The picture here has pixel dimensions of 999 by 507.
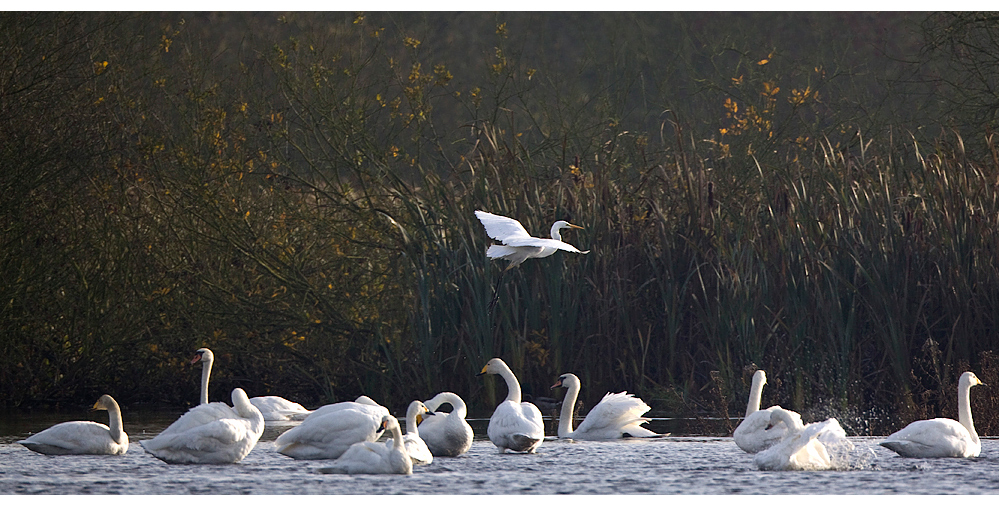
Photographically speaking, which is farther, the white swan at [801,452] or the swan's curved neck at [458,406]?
the swan's curved neck at [458,406]

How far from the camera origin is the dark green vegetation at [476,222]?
9.30m

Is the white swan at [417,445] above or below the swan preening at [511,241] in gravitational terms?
below

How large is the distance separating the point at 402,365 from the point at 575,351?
4.98 ft

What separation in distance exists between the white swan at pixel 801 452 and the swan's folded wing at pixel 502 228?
7.91 ft

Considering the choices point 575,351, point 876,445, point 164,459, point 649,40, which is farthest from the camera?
point 649,40

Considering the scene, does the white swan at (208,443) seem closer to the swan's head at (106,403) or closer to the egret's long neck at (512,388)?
the swan's head at (106,403)

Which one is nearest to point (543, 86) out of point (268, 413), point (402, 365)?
point (402, 365)

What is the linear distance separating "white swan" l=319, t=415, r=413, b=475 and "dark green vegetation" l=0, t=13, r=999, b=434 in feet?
10.7

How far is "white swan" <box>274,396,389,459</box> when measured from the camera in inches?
284

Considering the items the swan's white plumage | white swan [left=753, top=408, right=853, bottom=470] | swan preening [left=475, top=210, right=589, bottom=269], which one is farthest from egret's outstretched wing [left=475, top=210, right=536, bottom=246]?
white swan [left=753, top=408, right=853, bottom=470]

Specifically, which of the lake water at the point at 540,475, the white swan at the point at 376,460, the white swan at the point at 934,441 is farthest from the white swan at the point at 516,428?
the white swan at the point at 934,441

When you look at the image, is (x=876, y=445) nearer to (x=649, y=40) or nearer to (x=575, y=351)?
(x=575, y=351)

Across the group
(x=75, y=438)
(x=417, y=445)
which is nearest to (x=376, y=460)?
(x=417, y=445)

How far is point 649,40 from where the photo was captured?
12.8m
